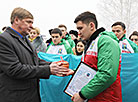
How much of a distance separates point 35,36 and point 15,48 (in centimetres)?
384

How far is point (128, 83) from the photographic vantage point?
3.84 m

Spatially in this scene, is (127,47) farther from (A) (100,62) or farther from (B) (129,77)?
(A) (100,62)

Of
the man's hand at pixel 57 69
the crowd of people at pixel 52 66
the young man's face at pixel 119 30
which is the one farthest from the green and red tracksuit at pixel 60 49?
the man's hand at pixel 57 69

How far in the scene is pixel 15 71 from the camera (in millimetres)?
1801

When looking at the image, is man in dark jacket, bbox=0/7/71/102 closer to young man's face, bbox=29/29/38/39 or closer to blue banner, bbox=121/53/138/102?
blue banner, bbox=121/53/138/102

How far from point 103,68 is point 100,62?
0.27ft

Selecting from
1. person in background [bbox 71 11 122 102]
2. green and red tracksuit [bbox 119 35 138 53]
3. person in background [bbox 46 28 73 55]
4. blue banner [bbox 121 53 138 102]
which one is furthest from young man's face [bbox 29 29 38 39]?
person in background [bbox 71 11 122 102]

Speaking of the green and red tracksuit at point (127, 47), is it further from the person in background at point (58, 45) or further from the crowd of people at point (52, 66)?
the crowd of people at point (52, 66)

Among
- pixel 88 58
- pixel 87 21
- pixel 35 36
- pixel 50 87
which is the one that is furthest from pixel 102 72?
pixel 35 36

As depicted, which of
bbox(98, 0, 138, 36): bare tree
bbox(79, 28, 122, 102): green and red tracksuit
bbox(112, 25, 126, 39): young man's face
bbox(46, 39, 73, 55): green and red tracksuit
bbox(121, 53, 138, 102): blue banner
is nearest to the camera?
bbox(79, 28, 122, 102): green and red tracksuit

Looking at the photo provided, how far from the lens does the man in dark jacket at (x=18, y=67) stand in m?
1.82

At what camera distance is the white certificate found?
180cm

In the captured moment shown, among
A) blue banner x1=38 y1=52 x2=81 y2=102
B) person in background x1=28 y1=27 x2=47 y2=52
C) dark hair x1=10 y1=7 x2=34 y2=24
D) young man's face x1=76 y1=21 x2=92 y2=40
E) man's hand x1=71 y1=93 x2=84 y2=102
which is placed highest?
dark hair x1=10 y1=7 x2=34 y2=24

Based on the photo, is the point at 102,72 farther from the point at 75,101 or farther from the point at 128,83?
the point at 128,83
